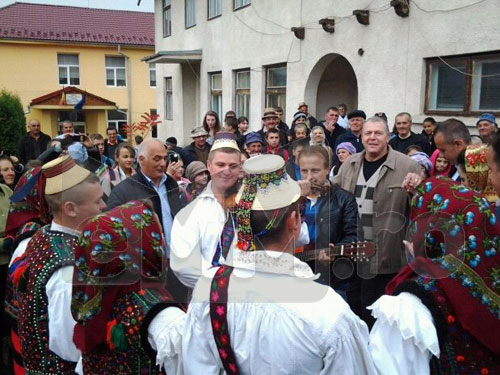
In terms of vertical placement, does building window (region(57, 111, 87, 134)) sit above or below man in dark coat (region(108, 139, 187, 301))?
above

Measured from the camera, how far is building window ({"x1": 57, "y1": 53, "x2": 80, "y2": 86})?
2705cm

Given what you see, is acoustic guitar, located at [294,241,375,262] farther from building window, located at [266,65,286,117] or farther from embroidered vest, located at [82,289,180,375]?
building window, located at [266,65,286,117]

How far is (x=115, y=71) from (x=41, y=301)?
28654mm

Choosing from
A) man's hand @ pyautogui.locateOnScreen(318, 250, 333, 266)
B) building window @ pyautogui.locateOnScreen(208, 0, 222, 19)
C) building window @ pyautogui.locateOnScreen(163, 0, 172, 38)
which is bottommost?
man's hand @ pyautogui.locateOnScreen(318, 250, 333, 266)

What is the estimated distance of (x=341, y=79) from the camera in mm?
11125

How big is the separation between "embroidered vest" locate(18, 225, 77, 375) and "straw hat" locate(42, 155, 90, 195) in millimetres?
207

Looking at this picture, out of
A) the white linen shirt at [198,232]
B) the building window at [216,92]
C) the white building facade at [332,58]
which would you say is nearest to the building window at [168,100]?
the white building facade at [332,58]

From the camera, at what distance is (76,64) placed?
1086 inches

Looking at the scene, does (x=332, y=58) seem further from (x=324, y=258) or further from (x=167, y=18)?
(x=167, y=18)

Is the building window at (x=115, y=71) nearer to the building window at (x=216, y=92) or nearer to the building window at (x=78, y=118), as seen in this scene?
the building window at (x=78, y=118)

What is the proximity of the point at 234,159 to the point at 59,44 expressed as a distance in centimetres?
2769

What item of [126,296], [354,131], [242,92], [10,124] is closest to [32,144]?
[354,131]

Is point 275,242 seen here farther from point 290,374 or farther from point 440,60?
point 440,60

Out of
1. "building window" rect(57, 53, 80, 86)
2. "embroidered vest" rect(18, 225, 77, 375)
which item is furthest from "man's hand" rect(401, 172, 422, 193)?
"building window" rect(57, 53, 80, 86)
